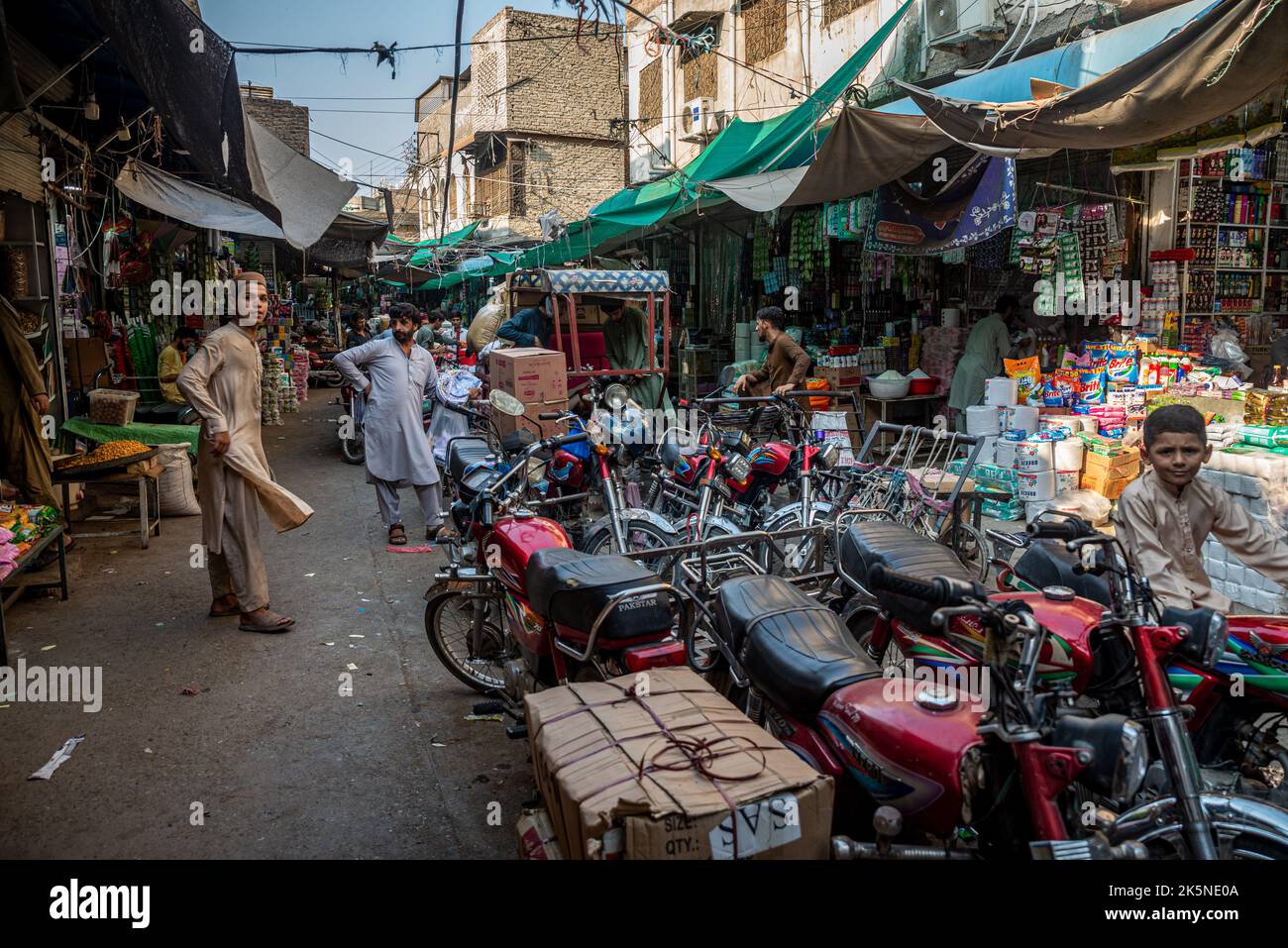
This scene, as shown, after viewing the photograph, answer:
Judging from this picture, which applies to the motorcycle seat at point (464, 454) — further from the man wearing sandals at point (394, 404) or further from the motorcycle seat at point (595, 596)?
the motorcycle seat at point (595, 596)

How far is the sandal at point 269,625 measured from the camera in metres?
5.43

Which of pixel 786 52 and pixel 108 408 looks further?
pixel 786 52

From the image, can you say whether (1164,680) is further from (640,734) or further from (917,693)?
(640,734)

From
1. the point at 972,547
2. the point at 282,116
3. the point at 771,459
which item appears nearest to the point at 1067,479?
the point at 972,547

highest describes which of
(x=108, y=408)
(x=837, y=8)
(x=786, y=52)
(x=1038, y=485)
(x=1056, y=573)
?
(x=837, y=8)

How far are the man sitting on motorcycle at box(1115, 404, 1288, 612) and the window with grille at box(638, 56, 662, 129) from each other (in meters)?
19.4

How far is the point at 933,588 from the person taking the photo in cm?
223

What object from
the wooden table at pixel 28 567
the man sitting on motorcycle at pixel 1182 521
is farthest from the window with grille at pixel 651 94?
the man sitting on motorcycle at pixel 1182 521

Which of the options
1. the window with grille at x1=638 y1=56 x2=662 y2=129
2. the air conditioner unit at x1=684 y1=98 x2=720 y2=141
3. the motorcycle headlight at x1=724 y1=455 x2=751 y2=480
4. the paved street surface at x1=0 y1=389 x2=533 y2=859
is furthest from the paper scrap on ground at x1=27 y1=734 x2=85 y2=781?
the window with grille at x1=638 y1=56 x2=662 y2=129

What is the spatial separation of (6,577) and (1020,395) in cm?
801

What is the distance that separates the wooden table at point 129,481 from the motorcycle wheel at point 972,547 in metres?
6.12

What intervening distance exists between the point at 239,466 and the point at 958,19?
395 inches

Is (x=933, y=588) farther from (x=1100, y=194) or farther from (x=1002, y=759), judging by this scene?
(x=1100, y=194)
